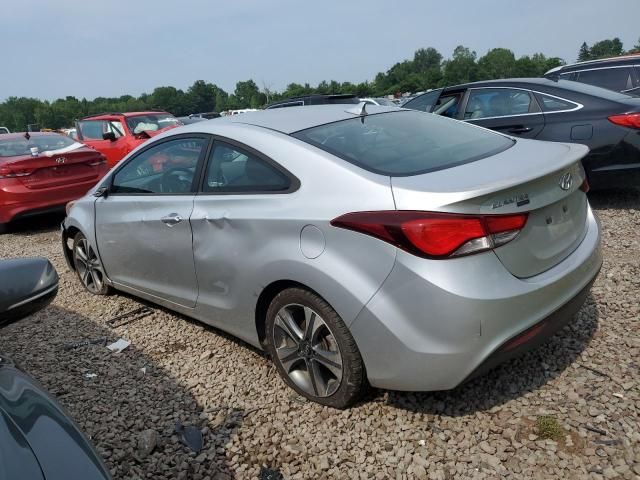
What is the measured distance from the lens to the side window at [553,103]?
5508 mm

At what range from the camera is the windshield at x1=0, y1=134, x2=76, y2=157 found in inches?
288

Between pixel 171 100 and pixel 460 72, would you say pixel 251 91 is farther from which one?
pixel 460 72

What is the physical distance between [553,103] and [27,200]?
6.71m

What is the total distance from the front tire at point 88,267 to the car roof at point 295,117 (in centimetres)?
184

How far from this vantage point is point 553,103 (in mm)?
5613

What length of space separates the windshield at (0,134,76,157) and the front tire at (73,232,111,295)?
3.41 m

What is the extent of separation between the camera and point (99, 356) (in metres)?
3.56

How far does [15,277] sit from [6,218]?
610 cm

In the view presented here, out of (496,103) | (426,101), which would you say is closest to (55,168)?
(426,101)

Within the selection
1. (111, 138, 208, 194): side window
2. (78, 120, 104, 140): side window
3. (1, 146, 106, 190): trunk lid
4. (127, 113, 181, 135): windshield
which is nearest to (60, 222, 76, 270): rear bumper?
(111, 138, 208, 194): side window

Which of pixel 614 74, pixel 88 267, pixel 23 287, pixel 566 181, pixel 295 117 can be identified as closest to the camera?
pixel 23 287

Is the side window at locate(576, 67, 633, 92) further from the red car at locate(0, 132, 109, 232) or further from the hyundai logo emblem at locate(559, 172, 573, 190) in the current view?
the red car at locate(0, 132, 109, 232)

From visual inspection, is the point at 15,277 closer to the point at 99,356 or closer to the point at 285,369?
the point at 285,369

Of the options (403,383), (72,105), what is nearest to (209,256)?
(403,383)
